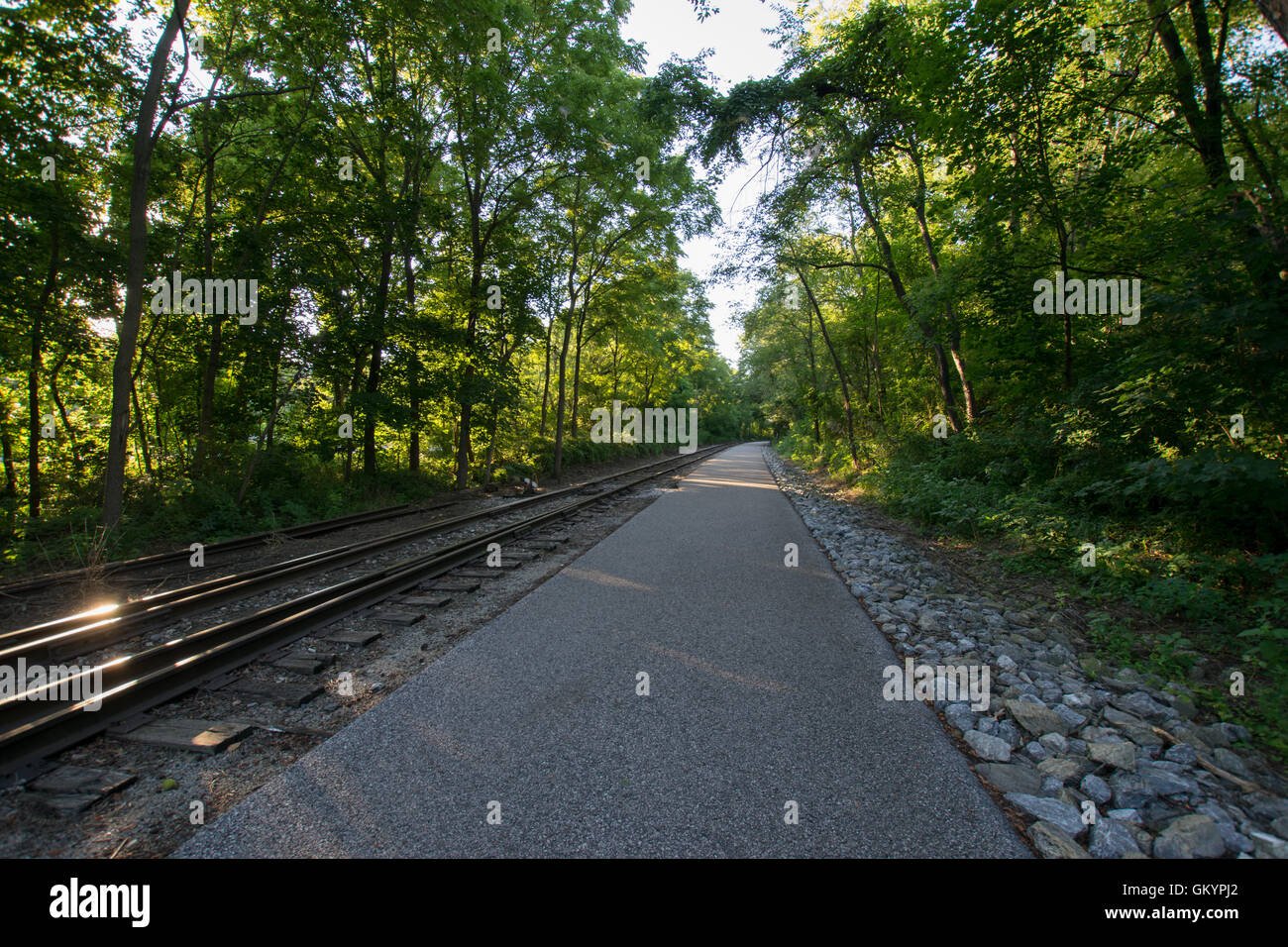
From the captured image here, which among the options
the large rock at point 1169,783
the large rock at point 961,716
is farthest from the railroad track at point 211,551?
the large rock at point 1169,783

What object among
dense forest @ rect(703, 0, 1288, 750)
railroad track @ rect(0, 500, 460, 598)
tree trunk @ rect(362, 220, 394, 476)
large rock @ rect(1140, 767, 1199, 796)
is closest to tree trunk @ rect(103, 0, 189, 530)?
railroad track @ rect(0, 500, 460, 598)

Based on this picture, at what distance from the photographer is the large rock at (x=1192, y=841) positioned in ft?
6.72

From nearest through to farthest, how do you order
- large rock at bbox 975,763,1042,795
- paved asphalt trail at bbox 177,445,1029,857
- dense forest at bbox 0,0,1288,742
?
paved asphalt trail at bbox 177,445,1029,857 < large rock at bbox 975,763,1042,795 < dense forest at bbox 0,0,1288,742

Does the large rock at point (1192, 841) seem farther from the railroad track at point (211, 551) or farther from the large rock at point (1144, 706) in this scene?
the railroad track at point (211, 551)

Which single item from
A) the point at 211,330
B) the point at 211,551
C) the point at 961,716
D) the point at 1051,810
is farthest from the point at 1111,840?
the point at 211,330

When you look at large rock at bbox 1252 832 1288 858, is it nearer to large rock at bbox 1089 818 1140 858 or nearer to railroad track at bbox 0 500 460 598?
large rock at bbox 1089 818 1140 858

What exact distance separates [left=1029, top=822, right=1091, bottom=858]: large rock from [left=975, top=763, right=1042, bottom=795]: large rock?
0.86ft

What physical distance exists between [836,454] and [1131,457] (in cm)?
1519

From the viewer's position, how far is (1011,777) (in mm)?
2611

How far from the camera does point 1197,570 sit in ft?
14.9

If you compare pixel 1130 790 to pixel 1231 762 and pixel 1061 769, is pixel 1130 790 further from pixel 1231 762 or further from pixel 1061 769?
pixel 1231 762

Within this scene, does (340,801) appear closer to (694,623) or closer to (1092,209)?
(694,623)

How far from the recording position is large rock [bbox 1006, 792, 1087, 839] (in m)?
2.24

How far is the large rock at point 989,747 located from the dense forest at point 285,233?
9767mm
